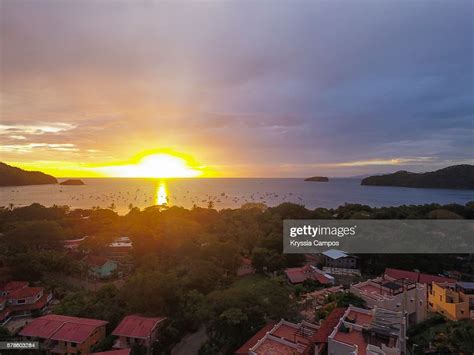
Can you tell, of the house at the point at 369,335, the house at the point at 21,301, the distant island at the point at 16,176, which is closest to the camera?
the house at the point at 369,335

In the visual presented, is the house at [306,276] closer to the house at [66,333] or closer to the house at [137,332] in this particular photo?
the house at [137,332]

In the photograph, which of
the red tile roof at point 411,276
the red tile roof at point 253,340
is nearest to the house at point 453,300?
the red tile roof at point 411,276

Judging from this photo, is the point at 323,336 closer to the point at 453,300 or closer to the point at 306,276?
the point at 453,300

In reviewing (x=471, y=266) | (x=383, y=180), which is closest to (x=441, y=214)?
(x=471, y=266)

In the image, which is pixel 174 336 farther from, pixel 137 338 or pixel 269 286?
pixel 269 286

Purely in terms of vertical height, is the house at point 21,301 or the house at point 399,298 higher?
the house at point 399,298

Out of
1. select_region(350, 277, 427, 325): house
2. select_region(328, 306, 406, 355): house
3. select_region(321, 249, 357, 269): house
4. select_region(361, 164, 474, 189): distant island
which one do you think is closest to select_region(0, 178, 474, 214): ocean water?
select_region(361, 164, 474, 189): distant island
